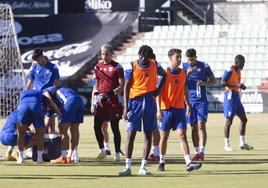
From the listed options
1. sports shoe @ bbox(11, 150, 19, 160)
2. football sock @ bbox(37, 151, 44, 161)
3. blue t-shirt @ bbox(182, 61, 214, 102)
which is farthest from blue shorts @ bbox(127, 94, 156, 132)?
sports shoe @ bbox(11, 150, 19, 160)

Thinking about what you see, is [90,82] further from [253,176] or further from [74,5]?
[253,176]

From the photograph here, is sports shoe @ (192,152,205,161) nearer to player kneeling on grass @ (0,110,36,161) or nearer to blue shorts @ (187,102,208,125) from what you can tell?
blue shorts @ (187,102,208,125)

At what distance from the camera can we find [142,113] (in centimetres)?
1472

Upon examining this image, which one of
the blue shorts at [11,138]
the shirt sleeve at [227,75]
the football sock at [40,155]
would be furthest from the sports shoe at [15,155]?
the shirt sleeve at [227,75]

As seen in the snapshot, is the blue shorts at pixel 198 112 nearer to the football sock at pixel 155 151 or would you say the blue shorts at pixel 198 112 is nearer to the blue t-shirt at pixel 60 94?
the football sock at pixel 155 151

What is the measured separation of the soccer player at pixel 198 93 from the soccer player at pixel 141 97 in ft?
10.4

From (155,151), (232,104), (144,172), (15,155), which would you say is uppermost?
(232,104)

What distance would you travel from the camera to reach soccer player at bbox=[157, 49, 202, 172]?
15.4m

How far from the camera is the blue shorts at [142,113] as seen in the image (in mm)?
14648

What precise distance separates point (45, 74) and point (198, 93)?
302 centimetres

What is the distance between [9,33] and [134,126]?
34.2 feet

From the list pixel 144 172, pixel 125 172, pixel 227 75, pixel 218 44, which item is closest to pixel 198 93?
pixel 227 75

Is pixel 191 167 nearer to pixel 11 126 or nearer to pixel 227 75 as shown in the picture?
pixel 11 126

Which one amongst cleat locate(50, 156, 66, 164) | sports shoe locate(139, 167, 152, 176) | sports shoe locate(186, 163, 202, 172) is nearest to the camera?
sports shoe locate(139, 167, 152, 176)
